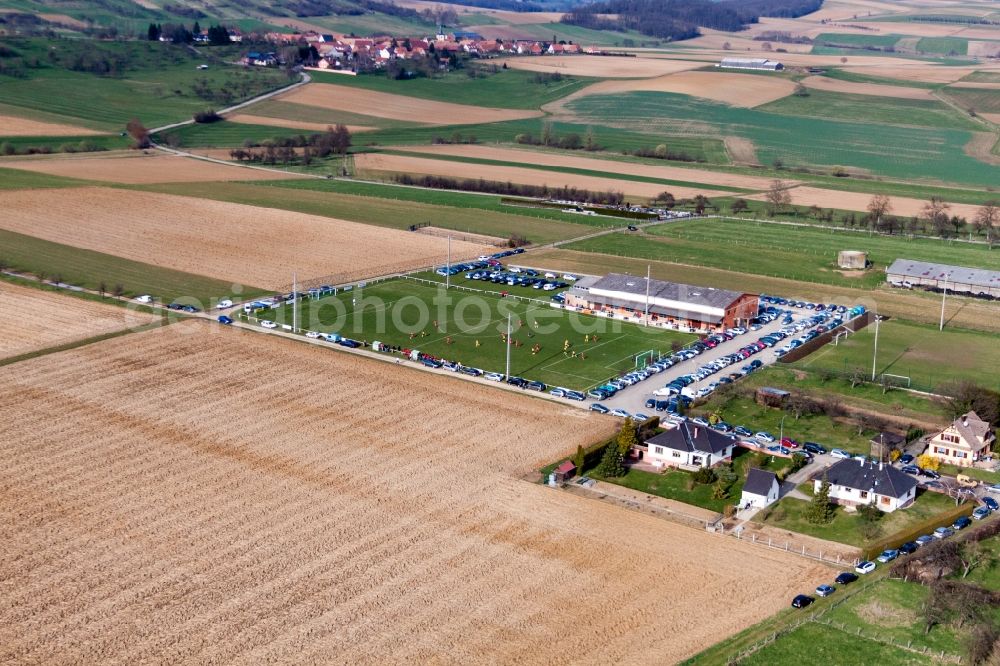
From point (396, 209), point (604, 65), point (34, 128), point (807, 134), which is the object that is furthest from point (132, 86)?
point (807, 134)

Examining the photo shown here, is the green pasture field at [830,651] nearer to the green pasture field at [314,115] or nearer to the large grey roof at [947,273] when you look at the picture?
the large grey roof at [947,273]

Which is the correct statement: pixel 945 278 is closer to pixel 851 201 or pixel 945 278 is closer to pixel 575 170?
pixel 851 201

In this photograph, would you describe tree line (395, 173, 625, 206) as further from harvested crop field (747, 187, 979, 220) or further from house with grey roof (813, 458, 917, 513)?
house with grey roof (813, 458, 917, 513)

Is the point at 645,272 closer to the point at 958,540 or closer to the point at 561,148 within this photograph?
the point at 958,540

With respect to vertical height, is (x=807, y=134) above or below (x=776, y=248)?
above

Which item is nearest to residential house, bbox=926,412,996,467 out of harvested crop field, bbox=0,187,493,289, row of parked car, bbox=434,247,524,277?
row of parked car, bbox=434,247,524,277

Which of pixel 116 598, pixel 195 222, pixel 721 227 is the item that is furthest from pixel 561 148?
pixel 116 598
